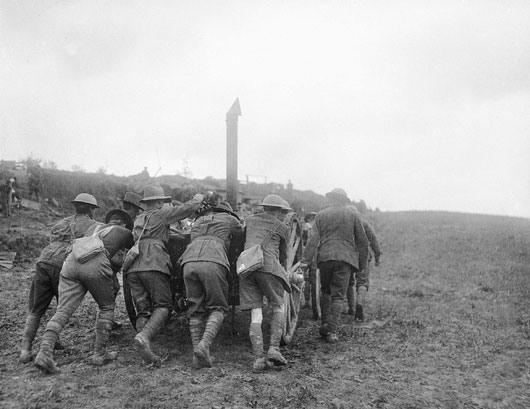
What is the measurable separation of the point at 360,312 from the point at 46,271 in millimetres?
4722


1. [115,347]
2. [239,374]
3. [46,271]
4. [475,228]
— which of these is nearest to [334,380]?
[239,374]

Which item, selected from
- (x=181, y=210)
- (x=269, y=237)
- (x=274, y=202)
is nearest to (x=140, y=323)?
(x=181, y=210)

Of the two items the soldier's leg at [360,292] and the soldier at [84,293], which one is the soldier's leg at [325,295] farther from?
the soldier at [84,293]

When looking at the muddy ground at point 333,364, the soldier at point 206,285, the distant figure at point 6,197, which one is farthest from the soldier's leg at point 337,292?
the distant figure at point 6,197

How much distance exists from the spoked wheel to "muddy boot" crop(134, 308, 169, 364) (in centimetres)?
157

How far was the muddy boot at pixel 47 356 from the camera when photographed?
4.20 m

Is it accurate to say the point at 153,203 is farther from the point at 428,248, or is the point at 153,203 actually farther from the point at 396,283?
the point at 428,248

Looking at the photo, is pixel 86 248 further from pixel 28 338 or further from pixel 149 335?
pixel 28 338

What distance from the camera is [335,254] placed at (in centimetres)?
582

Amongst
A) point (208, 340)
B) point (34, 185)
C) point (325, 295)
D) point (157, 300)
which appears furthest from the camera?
point (34, 185)

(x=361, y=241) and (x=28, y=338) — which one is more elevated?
(x=361, y=241)

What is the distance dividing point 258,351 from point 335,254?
1.78 meters

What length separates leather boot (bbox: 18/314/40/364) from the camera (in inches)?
183

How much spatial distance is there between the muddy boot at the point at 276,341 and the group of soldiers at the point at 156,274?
1 cm
